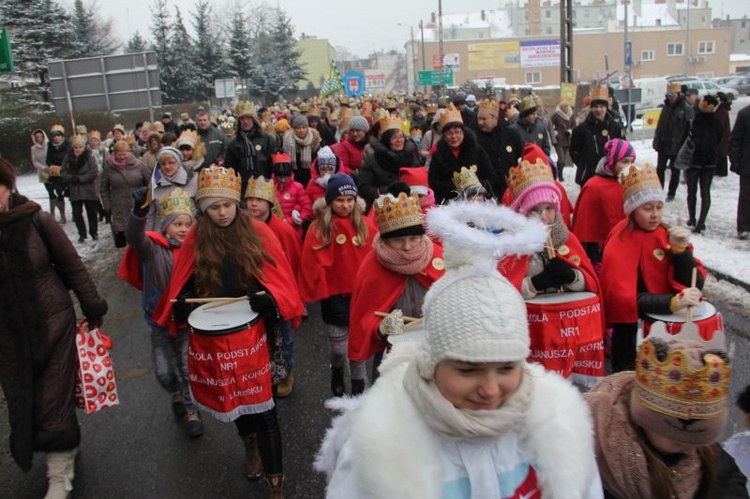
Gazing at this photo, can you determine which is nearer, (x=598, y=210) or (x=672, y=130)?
(x=598, y=210)

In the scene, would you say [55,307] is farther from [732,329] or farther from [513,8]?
[513,8]

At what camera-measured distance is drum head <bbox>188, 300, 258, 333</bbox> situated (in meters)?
3.62

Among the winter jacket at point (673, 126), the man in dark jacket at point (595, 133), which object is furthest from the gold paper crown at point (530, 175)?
the winter jacket at point (673, 126)

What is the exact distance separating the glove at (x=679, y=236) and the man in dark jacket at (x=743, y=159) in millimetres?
6200

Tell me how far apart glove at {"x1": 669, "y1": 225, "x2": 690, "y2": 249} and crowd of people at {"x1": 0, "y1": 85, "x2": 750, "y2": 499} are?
0.05 ft

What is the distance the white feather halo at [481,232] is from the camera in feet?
6.28

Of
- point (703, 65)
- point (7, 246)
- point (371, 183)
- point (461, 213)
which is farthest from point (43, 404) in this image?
point (703, 65)

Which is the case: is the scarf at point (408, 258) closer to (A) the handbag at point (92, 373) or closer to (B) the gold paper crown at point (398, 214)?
(B) the gold paper crown at point (398, 214)

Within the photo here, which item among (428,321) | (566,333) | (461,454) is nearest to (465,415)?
(461,454)

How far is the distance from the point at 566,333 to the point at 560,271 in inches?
14.0

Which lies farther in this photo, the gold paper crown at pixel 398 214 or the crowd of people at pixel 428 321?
the gold paper crown at pixel 398 214

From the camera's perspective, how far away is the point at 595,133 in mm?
11086

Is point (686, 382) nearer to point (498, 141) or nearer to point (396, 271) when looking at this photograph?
point (396, 271)

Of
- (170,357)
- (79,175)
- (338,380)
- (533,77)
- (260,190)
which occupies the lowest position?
(338,380)
